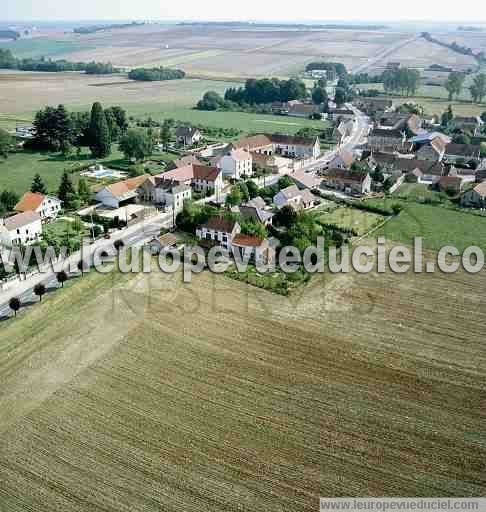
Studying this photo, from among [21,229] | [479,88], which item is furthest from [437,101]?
[21,229]

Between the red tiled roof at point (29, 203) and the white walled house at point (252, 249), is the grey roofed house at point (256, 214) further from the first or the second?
the red tiled roof at point (29, 203)

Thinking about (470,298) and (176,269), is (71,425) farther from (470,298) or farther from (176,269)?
(470,298)

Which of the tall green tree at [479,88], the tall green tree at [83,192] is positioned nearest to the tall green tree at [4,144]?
the tall green tree at [83,192]

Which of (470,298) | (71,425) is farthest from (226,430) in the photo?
(470,298)

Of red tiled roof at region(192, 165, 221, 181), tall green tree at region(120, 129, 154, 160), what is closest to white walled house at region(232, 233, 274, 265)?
red tiled roof at region(192, 165, 221, 181)

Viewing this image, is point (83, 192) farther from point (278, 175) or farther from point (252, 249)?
point (278, 175)
